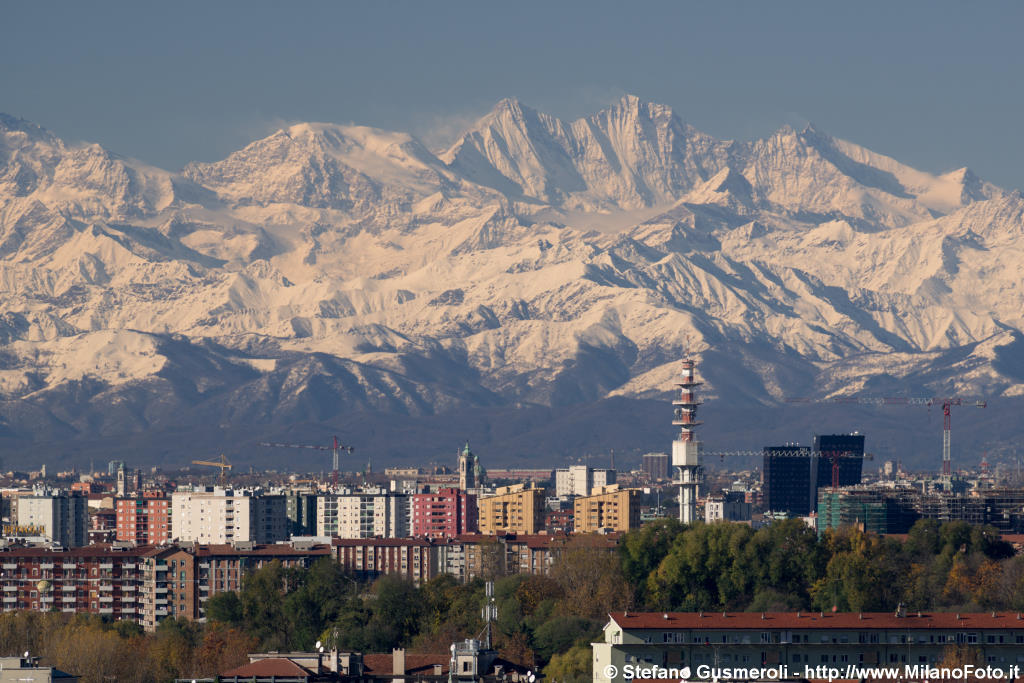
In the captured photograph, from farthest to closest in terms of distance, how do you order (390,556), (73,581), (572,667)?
(390,556) → (73,581) → (572,667)

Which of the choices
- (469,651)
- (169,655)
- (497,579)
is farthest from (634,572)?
(469,651)

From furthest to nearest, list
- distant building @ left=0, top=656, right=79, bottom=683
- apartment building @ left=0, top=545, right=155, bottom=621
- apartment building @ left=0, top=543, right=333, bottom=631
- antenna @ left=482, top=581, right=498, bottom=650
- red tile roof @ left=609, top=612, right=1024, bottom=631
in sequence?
apartment building @ left=0, top=545, right=155, bottom=621 < apartment building @ left=0, top=543, right=333, bottom=631 < antenna @ left=482, top=581, right=498, bottom=650 < red tile roof @ left=609, top=612, right=1024, bottom=631 < distant building @ left=0, top=656, right=79, bottom=683

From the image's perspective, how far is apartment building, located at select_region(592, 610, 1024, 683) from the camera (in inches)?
3260

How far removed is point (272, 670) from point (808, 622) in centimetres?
1720

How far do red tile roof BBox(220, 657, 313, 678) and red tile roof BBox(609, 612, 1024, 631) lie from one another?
401 inches

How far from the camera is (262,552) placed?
154 meters

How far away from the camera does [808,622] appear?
85.7 meters

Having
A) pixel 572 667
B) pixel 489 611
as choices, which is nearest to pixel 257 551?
pixel 489 611

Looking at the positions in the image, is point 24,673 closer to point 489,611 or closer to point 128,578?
point 489,611

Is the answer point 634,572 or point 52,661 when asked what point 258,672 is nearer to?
point 52,661

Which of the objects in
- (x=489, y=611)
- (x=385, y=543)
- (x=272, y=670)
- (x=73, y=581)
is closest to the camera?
(x=272, y=670)

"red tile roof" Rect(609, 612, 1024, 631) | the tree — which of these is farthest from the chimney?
"red tile roof" Rect(609, 612, 1024, 631)

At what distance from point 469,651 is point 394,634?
84.0 feet

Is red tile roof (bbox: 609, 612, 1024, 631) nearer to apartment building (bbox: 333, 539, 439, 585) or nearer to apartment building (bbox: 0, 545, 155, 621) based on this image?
apartment building (bbox: 0, 545, 155, 621)
